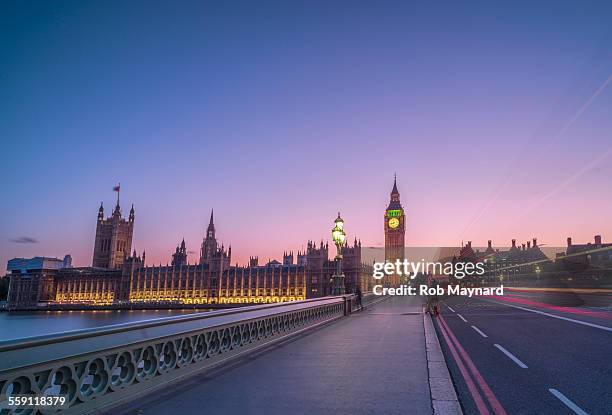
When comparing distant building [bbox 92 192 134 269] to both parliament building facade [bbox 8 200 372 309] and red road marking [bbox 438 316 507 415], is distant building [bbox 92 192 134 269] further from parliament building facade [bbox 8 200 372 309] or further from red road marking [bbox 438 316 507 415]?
red road marking [bbox 438 316 507 415]

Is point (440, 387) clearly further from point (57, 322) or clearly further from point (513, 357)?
point (57, 322)

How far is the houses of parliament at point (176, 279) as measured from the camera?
146 metres

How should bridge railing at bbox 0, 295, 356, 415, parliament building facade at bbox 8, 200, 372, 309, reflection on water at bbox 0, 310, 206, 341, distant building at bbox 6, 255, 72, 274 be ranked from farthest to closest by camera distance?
distant building at bbox 6, 255, 72, 274
parliament building facade at bbox 8, 200, 372, 309
reflection on water at bbox 0, 310, 206, 341
bridge railing at bbox 0, 295, 356, 415

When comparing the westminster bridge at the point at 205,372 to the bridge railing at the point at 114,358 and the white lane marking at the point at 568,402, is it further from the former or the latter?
the white lane marking at the point at 568,402

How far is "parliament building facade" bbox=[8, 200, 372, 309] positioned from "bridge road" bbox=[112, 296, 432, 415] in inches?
4783

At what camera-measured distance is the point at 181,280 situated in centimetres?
15675

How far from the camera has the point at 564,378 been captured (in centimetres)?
817

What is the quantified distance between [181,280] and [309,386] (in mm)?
157647

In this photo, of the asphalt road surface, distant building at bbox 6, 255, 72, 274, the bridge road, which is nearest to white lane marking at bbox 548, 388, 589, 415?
the asphalt road surface

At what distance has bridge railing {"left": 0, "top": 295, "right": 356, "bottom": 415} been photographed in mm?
4777

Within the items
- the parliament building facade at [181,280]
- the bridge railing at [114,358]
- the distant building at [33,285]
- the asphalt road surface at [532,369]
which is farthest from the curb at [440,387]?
the distant building at [33,285]

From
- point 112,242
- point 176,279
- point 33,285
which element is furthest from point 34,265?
point 176,279

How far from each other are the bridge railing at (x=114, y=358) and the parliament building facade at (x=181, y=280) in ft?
405

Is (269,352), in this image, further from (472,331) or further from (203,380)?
(472,331)
